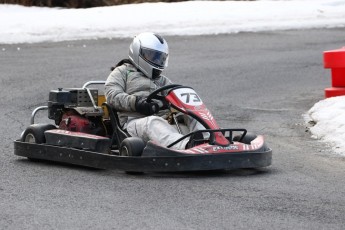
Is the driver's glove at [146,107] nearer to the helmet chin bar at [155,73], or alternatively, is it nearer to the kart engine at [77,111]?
the helmet chin bar at [155,73]

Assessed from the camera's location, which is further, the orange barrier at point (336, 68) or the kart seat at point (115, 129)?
the orange barrier at point (336, 68)

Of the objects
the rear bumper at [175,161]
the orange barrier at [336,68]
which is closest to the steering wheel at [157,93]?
the rear bumper at [175,161]

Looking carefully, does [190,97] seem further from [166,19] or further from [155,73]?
[166,19]

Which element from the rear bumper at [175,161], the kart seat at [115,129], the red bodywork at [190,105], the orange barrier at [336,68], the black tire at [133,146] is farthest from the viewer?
the orange barrier at [336,68]

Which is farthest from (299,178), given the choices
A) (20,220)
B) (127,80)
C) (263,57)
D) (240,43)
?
(240,43)

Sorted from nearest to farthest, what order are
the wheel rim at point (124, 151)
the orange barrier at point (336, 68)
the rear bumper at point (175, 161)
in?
the rear bumper at point (175, 161), the wheel rim at point (124, 151), the orange barrier at point (336, 68)

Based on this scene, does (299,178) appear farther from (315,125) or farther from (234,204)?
(315,125)

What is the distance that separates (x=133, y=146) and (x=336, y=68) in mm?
4757

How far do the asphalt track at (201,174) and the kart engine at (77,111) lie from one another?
0.50 m

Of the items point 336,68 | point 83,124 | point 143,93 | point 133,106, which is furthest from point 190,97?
point 336,68

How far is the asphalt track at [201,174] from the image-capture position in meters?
6.48

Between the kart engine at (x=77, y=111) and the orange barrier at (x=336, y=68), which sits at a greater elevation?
the kart engine at (x=77, y=111)

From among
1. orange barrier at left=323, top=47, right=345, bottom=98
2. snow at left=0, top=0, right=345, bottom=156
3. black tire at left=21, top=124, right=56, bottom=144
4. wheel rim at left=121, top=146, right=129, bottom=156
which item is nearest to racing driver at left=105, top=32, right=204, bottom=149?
wheel rim at left=121, top=146, right=129, bottom=156

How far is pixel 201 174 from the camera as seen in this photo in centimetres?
822
